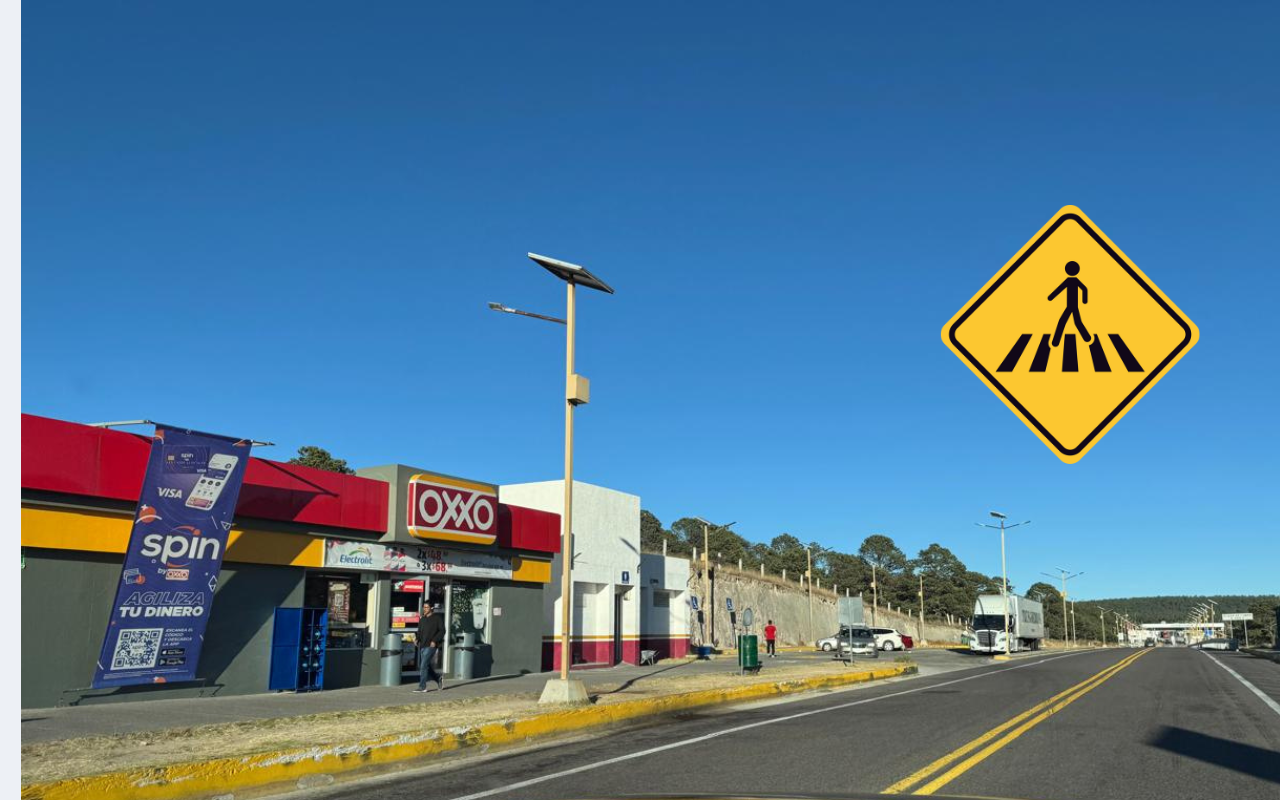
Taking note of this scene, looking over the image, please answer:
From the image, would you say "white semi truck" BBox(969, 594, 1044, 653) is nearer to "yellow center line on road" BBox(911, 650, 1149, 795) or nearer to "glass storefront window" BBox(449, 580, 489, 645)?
"glass storefront window" BBox(449, 580, 489, 645)

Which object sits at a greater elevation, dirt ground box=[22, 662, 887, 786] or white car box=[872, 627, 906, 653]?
dirt ground box=[22, 662, 887, 786]

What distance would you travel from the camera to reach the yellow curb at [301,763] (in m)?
8.51

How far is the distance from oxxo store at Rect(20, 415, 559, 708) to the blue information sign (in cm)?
44

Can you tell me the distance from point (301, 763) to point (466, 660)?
45.1ft

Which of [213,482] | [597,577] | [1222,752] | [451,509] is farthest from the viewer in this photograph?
[597,577]

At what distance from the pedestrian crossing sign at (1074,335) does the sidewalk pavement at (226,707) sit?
39.5 ft

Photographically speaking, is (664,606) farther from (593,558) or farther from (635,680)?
(635,680)

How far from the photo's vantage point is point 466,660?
2334cm

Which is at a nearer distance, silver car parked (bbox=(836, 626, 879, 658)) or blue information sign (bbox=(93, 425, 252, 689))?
blue information sign (bbox=(93, 425, 252, 689))

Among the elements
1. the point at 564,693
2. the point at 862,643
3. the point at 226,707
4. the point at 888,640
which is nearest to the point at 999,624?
the point at 888,640

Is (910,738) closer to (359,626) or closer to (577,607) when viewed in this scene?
(359,626)

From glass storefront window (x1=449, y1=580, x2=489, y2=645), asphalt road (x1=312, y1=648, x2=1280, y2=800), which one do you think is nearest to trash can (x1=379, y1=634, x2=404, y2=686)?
glass storefront window (x1=449, y1=580, x2=489, y2=645)

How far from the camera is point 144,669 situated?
1647cm

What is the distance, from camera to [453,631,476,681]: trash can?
23234mm
